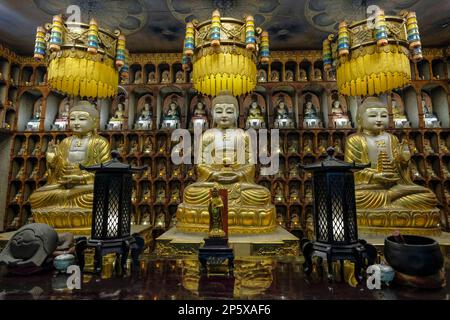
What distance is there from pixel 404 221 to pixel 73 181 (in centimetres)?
392

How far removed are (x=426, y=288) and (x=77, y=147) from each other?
13.1 feet

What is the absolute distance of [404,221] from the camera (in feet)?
9.34

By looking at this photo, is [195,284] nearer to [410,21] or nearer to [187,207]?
[187,207]

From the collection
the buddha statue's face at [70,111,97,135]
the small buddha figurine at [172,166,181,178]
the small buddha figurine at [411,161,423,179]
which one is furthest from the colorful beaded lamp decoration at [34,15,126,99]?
the small buddha figurine at [411,161,423,179]

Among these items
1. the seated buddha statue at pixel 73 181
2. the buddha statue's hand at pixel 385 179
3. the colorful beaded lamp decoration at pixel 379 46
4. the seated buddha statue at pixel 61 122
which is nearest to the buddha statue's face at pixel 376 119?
the colorful beaded lamp decoration at pixel 379 46

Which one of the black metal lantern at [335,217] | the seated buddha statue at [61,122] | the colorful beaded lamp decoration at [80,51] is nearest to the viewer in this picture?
the black metal lantern at [335,217]

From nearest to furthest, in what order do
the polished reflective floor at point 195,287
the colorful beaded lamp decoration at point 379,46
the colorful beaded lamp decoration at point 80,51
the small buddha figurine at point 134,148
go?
the polished reflective floor at point 195,287 < the colorful beaded lamp decoration at point 379,46 < the colorful beaded lamp decoration at point 80,51 < the small buddha figurine at point 134,148

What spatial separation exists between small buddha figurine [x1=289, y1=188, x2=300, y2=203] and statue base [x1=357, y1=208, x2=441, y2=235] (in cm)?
179

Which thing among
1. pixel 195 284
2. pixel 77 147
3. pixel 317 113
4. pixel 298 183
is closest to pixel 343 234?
pixel 195 284

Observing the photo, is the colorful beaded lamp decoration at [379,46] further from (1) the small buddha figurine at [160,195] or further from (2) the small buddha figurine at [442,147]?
(1) the small buddha figurine at [160,195]

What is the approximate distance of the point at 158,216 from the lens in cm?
470

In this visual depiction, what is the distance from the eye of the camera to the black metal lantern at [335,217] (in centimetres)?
157

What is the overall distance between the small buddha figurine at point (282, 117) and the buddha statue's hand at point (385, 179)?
1981 mm

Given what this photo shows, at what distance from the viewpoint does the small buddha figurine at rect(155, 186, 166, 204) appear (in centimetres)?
470
